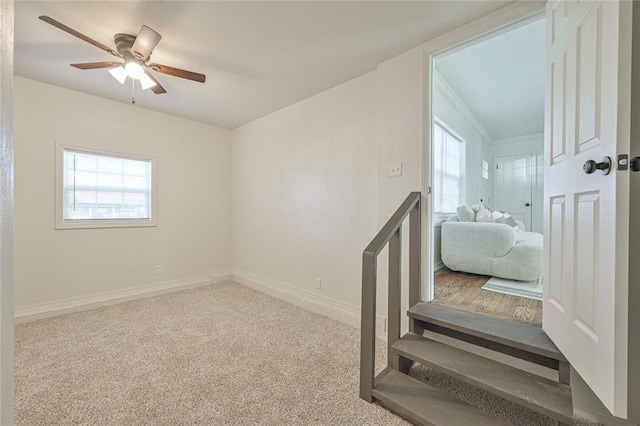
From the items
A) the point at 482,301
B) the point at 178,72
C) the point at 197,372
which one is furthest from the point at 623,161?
the point at 178,72

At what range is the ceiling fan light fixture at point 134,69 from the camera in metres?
2.01

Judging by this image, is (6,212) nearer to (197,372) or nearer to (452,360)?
(197,372)

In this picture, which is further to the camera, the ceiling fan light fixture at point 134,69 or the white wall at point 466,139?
the white wall at point 466,139

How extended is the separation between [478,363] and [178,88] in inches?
140

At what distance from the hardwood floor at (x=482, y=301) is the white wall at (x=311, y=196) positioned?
33.2 inches

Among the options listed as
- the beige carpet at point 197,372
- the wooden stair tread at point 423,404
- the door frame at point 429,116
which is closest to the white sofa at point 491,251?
the door frame at point 429,116

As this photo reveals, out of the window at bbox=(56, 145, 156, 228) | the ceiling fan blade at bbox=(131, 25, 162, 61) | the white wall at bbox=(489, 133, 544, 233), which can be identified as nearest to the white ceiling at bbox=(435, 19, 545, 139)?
the white wall at bbox=(489, 133, 544, 233)

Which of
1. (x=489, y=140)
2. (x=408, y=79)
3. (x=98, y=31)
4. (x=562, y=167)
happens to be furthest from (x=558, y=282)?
(x=489, y=140)

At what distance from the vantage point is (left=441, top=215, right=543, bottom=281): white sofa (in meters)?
2.74

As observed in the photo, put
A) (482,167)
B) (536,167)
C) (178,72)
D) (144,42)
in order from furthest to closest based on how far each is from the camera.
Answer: (536,167), (482,167), (178,72), (144,42)

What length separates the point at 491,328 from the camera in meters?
1.63

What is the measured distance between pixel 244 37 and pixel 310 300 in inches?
103

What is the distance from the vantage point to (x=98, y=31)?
6.40 ft

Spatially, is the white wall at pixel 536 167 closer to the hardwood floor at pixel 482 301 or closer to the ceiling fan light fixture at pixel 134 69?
the hardwood floor at pixel 482 301
